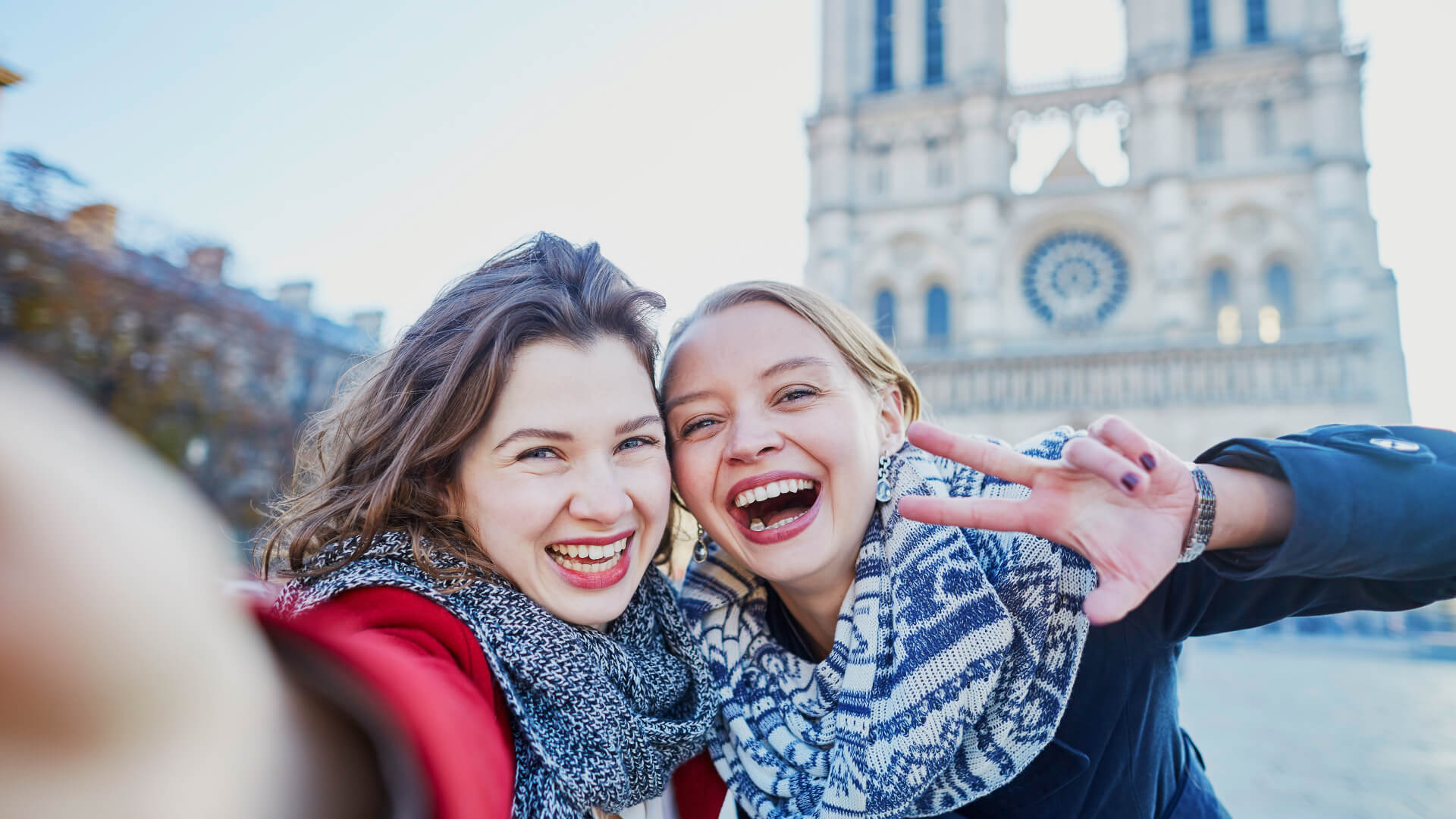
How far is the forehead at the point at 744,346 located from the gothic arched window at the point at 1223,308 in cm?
2688

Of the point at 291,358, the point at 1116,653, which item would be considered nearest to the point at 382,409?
the point at 1116,653

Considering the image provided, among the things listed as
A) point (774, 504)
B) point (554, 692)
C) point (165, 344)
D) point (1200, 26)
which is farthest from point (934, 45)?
point (554, 692)

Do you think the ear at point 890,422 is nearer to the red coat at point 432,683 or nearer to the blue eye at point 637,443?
the blue eye at point 637,443

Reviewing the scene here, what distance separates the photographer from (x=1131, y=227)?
26797 millimetres

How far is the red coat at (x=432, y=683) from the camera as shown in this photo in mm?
835

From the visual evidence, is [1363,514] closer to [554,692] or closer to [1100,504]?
[1100,504]

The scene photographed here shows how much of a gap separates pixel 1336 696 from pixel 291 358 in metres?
21.7

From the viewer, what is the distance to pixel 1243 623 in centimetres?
174

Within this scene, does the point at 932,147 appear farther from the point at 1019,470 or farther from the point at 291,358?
the point at 1019,470

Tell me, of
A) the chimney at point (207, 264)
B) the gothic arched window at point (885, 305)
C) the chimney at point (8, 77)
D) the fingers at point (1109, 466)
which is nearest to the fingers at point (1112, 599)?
the fingers at point (1109, 466)

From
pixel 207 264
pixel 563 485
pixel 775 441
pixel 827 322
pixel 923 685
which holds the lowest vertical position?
pixel 923 685

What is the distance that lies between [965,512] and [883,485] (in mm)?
528

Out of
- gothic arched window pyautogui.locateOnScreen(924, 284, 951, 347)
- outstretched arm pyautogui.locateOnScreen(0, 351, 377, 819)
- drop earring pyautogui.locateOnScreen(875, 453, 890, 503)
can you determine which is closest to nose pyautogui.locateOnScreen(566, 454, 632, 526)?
drop earring pyautogui.locateOnScreen(875, 453, 890, 503)

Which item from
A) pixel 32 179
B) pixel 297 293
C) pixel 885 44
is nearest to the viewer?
pixel 32 179
